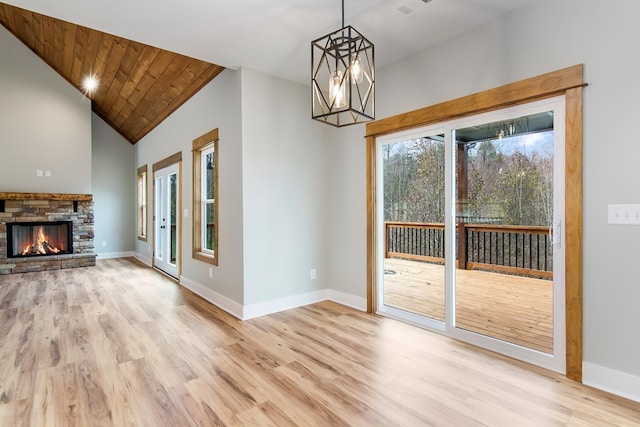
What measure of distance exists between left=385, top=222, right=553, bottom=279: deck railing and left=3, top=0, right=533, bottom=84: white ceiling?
5.70 feet

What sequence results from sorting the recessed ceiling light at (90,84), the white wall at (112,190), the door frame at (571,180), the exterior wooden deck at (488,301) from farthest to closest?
the white wall at (112,190), the recessed ceiling light at (90,84), the exterior wooden deck at (488,301), the door frame at (571,180)

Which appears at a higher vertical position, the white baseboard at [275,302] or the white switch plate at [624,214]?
the white switch plate at [624,214]

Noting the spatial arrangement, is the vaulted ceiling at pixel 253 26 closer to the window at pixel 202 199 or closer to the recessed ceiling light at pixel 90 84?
the window at pixel 202 199

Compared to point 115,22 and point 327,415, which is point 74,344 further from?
point 115,22

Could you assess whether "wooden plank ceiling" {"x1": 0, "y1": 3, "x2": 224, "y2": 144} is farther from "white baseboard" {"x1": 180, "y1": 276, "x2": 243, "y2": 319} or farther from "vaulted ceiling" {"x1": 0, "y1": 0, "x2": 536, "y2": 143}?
"white baseboard" {"x1": 180, "y1": 276, "x2": 243, "y2": 319}

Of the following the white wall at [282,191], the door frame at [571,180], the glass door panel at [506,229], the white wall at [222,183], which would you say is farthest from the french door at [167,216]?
the door frame at [571,180]

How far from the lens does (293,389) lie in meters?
2.18

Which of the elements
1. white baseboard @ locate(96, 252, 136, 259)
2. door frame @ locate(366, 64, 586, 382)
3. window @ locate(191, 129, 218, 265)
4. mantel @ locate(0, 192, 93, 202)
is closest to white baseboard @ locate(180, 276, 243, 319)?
window @ locate(191, 129, 218, 265)

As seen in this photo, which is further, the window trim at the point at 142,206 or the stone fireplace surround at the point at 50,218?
the window trim at the point at 142,206

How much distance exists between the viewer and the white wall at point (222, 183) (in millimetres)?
3688

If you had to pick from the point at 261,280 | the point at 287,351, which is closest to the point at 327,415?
the point at 287,351

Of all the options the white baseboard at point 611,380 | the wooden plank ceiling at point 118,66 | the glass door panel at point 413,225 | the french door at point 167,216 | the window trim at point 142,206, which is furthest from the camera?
the window trim at point 142,206

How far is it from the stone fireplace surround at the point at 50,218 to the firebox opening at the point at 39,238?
0.12 meters

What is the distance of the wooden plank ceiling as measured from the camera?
4320 millimetres
